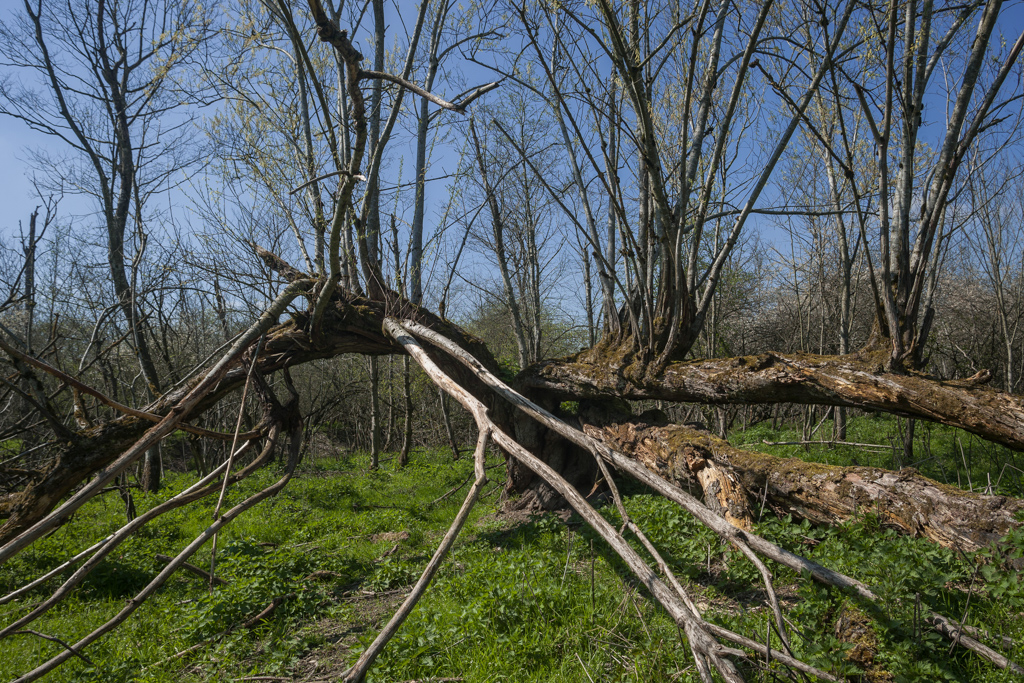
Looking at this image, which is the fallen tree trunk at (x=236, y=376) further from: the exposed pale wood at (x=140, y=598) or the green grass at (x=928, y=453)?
the green grass at (x=928, y=453)

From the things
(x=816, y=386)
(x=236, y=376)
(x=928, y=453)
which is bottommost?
(x=928, y=453)

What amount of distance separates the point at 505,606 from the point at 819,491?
226cm

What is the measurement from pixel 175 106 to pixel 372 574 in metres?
11.2

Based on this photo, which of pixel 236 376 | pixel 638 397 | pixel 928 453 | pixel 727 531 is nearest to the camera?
pixel 727 531

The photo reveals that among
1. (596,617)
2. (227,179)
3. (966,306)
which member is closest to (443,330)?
(596,617)

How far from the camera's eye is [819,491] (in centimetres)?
363

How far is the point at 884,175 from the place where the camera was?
11.8 ft

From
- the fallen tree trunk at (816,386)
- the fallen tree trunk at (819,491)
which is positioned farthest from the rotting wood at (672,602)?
the fallen tree trunk at (816,386)

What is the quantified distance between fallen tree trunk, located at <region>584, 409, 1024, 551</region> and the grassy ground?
0.52ft

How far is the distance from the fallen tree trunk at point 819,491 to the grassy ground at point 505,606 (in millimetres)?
160

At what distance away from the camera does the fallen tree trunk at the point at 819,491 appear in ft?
9.55

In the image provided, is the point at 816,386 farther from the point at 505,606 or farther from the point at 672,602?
the point at 672,602

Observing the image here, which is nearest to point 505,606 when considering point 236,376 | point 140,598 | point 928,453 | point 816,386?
point 140,598

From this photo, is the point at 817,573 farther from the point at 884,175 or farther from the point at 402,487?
the point at 402,487
